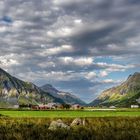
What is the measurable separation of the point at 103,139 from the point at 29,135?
3493 millimetres

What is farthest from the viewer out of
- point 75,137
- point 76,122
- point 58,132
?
point 76,122

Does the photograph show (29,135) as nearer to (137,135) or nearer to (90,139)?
(90,139)

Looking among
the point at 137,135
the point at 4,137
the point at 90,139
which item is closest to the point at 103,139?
the point at 90,139

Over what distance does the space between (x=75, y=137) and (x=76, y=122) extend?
20.0 meters

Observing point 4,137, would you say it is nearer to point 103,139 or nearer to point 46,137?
point 46,137

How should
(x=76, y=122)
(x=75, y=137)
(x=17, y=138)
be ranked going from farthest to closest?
(x=76, y=122) → (x=75, y=137) → (x=17, y=138)

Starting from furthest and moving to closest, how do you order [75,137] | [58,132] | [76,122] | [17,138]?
[76,122], [58,132], [75,137], [17,138]

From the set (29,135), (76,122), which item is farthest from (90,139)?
(76,122)

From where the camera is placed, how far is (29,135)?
1669cm

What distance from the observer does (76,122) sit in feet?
121

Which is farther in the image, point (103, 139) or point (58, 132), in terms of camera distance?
point (58, 132)

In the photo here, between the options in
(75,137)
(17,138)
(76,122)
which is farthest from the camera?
(76,122)

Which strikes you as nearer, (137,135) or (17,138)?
(17,138)

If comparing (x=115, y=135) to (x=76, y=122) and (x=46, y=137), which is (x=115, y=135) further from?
(x=76, y=122)
